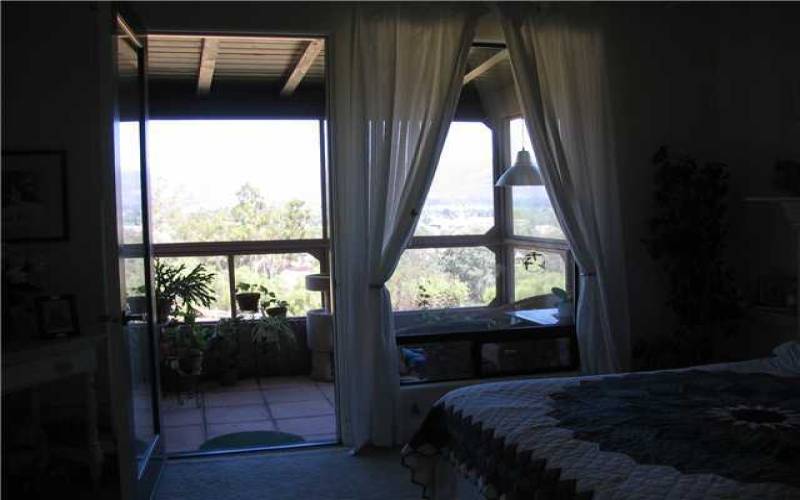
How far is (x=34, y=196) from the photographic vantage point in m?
Result: 3.49

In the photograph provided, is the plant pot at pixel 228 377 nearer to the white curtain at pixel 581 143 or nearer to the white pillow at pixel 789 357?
the white curtain at pixel 581 143

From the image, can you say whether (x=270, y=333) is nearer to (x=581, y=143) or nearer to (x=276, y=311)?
(x=276, y=311)

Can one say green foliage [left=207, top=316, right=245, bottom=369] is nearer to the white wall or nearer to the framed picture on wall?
the framed picture on wall

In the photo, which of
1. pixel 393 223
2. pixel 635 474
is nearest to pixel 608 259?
pixel 393 223

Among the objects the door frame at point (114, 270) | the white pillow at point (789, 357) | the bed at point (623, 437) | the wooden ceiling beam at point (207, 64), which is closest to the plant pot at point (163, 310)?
the wooden ceiling beam at point (207, 64)

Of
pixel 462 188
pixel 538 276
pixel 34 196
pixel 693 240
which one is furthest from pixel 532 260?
pixel 34 196

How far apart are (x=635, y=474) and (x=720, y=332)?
2.90m

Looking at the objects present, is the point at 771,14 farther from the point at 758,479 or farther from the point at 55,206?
the point at 55,206

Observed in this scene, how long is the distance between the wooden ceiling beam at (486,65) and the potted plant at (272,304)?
9.18 feet

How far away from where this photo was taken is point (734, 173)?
4.50 m

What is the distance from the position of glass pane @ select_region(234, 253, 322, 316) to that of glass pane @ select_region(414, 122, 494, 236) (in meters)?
2.10

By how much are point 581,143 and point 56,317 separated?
2871 millimetres

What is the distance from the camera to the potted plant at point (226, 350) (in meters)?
5.98

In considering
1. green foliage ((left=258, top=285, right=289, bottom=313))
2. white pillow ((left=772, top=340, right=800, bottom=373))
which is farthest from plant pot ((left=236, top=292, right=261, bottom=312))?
white pillow ((left=772, top=340, right=800, bottom=373))
